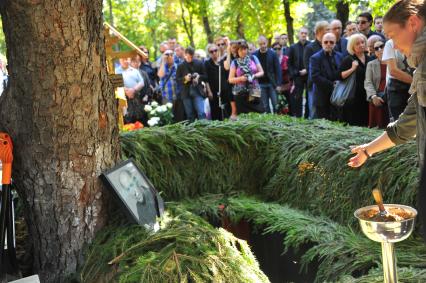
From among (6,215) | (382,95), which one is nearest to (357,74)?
(382,95)

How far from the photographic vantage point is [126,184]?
11.7 feet

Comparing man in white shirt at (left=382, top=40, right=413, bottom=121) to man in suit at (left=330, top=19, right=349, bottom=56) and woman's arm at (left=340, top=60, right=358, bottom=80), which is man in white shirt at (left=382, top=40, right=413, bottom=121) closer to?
woman's arm at (left=340, top=60, right=358, bottom=80)

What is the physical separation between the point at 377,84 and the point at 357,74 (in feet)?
1.37

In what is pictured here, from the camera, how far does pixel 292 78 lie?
11008 mm

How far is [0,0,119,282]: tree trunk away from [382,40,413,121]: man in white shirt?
421cm

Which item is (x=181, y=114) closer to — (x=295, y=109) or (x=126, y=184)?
(x=295, y=109)

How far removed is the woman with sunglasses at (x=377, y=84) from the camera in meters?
7.50

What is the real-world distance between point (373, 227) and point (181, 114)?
860 centimetres

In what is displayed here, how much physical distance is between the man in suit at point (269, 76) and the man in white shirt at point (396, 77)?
11.5 feet

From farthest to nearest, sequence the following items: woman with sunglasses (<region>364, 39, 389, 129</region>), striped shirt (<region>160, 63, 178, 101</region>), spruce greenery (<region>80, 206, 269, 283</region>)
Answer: striped shirt (<region>160, 63, 178, 101</region>) → woman with sunglasses (<region>364, 39, 389, 129</region>) → spruce greenery (<region>80, 206, 269, 283</region>)

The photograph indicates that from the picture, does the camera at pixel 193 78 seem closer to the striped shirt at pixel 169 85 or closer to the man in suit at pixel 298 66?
the striped shirt at pixel 169 85

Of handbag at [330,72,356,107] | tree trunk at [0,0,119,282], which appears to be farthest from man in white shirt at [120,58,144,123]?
tree trunk at [0,0,119,282]

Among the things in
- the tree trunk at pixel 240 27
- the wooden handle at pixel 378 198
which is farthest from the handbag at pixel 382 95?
the tree trunk at pixel 240 27

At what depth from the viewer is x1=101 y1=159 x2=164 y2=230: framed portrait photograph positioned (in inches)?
136
